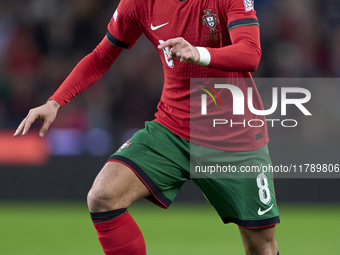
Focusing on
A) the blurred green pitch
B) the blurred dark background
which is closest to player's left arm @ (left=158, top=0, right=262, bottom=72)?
the blurred green pitch

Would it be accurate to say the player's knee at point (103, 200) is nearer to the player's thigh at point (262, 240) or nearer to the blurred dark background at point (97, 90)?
the player's thigh at point (262, 240)

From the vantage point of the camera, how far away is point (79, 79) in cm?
322

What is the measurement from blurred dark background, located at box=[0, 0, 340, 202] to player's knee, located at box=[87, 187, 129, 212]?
3537 mm

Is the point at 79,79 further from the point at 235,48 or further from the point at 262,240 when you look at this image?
the point at 262,240

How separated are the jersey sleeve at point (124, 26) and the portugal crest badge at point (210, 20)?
47 cm

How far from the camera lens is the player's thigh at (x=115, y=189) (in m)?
2.74

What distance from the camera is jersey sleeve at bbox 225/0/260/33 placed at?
269 cm

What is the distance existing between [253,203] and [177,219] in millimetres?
3007

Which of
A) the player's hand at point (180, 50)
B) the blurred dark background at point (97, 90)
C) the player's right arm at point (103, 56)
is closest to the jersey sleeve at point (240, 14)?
the player's hand at point (180, 50)

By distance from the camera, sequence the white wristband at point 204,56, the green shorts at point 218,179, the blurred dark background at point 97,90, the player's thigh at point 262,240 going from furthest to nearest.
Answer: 1. the blurred dark background at point 97,90
2. the player's thigh at point 262,240
3. the green shorts at point 218,179
4. the white wristband at point 204,56

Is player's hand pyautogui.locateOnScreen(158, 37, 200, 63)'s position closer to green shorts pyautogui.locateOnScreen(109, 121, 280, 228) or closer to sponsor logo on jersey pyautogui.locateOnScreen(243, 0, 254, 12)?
sponsor logo on jersey pyautogui.locateOnScreen(243, 0, 254, 12)

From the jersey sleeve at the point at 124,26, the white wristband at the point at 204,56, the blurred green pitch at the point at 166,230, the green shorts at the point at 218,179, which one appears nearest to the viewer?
the white wristband at the point at 204,56

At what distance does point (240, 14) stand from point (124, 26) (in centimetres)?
82

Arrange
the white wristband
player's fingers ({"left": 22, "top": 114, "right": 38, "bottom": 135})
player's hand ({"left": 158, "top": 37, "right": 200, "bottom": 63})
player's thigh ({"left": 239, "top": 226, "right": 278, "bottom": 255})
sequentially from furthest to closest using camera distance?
player's thigh ({"left": 239, "top": 226, "right": 278, "bottom": 255})
player's fingers ({"left": 22, "top": 114, "right": 38, "bottom": 135})
the white wristband
player's hand ({"left": 158, "top": 37, "right": 200, "bottom": 63})
